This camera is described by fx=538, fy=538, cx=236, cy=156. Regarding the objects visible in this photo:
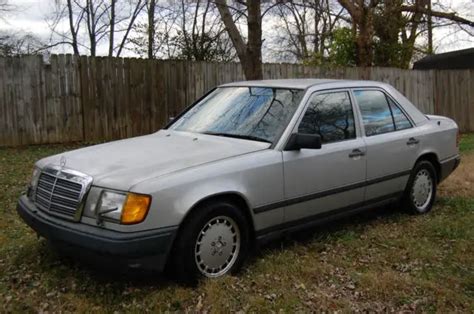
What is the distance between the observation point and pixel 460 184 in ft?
25.5

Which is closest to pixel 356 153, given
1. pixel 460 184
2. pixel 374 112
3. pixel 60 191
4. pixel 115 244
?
pixel 374 112

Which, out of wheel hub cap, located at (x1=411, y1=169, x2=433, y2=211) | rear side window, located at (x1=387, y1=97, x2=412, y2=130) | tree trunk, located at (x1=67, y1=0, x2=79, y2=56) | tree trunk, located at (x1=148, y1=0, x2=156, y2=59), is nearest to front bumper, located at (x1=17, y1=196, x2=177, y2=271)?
rear side window, located at (x1=387, y1=97, x2=412, y2=130)

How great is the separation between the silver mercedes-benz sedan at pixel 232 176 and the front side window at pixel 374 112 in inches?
0.6

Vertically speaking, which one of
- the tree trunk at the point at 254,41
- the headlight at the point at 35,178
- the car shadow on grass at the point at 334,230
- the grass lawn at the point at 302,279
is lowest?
the grass lawn at the point at 302,279

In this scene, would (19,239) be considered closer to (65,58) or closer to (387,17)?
(65,58)

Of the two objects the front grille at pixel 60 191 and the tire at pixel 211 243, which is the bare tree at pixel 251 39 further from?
the front grille at pixel 60 191

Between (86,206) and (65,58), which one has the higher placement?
(65,58)

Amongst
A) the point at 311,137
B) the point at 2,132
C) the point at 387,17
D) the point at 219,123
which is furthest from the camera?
the point at 387,17

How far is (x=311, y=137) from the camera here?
14.4 ft

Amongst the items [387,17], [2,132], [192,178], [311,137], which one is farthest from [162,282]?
[387,17]

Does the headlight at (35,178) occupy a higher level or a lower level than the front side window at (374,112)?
lower

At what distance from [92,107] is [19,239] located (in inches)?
242

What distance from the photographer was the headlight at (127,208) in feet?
12.0

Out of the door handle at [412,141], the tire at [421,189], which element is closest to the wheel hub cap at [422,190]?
the tire at [421,189]
